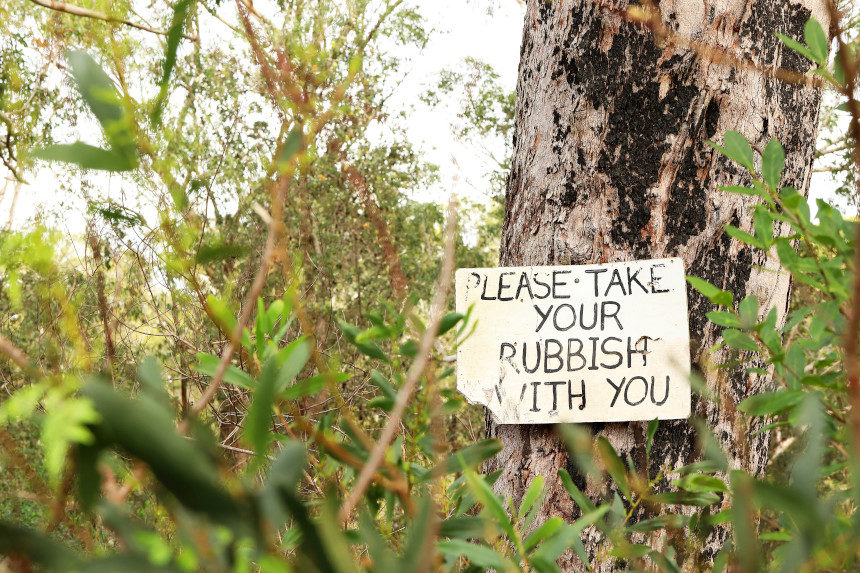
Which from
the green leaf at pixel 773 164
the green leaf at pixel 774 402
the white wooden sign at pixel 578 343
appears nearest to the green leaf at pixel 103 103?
the green leaf at pixel 774 402

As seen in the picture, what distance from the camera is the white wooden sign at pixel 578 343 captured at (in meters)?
1.09

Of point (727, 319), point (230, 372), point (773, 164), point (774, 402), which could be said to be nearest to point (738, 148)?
point (773, 164)

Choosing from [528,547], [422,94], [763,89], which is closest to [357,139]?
[422,94]

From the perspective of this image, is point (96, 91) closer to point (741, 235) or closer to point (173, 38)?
point (173, 38)

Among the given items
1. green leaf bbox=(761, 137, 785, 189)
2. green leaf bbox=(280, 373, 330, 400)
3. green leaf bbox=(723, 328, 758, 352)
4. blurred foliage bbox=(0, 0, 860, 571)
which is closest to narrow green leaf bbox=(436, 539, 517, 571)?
blurred foliage bbox=(0, 0, 860, 571)

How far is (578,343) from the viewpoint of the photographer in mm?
1140

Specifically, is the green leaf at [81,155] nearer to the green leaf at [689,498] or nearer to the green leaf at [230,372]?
the green leaf at [230,372]

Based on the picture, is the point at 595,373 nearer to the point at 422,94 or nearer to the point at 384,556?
the point at 384,556

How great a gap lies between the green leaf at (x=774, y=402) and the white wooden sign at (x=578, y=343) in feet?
1.79

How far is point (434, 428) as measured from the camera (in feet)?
1.31

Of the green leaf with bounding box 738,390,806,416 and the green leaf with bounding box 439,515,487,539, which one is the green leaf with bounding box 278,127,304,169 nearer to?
the green leaf with bounding box 439,515,487,539

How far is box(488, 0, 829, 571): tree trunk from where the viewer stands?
110 cm

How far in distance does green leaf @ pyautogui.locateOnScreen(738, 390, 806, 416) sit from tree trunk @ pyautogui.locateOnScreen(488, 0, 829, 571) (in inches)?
21.6

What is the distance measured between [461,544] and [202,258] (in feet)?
0.73
